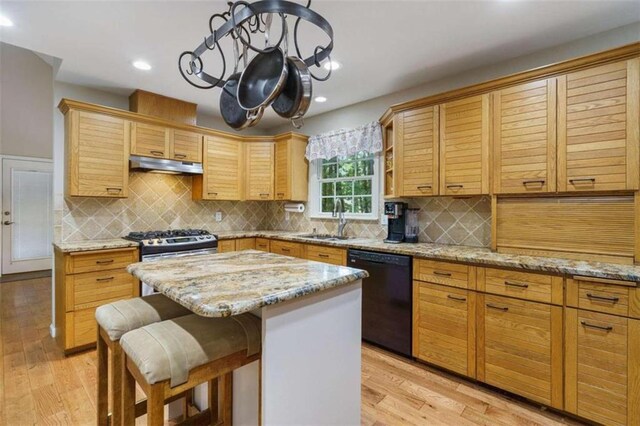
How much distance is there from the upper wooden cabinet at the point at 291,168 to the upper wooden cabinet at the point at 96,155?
169 cm

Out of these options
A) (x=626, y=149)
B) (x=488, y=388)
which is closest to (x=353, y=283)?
(x=488, y=388)

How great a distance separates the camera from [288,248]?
348cm

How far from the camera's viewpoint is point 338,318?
148cm

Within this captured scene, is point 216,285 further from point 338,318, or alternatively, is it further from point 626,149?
point 626,149

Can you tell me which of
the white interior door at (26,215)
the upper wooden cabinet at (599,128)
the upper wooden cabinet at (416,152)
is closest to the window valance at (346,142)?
the upper wooden cabinet at (416,152)

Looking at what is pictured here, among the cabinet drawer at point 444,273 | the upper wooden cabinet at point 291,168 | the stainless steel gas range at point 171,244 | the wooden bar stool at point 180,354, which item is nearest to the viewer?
the wooden bar stool at point 180,354

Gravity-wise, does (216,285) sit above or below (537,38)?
below

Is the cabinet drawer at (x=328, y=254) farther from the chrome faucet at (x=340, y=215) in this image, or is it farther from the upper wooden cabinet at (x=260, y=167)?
the upper wooden cabinet at (x=260, y=167)

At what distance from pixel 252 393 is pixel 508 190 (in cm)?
212

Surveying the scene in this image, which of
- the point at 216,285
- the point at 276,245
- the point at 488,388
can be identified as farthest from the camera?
the point at 276,245

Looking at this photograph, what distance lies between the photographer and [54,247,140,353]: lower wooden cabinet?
2.54 meters

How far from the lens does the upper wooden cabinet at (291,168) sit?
3918 mm

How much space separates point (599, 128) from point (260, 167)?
10.8ft

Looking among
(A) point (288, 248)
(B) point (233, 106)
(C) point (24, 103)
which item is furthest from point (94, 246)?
(C) point (24, 103)
